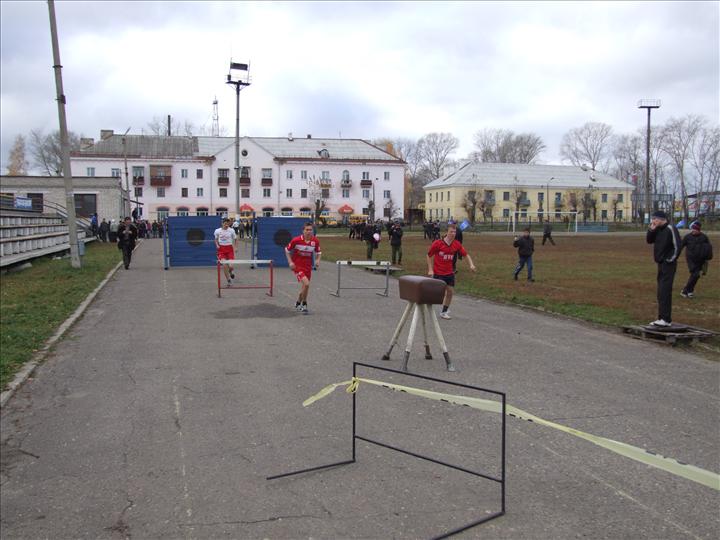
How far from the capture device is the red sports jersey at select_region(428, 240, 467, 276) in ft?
36.3

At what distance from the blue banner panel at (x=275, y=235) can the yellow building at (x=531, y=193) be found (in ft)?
233

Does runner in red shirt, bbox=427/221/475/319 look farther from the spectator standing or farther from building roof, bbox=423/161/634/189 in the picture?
building roof, bbox=423/161/634/189

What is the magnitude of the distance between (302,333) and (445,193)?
9007 centimetres

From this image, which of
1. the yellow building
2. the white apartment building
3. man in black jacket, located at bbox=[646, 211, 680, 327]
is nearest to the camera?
man in black jacket, located at bbox=[646, 211, 680, 327]

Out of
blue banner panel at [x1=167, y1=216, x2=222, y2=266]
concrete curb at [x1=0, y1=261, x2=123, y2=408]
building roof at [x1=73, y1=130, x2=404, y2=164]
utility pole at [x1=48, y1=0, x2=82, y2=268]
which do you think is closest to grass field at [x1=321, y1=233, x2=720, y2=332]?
blue banner panel at [x1=167, y1=216, x2=222, y2=266]

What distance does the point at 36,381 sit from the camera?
7055 mm

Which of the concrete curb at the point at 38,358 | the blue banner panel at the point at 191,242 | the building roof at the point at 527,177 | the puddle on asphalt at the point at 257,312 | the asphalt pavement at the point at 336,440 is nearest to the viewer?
the asphalt pavement at the point at 336,440

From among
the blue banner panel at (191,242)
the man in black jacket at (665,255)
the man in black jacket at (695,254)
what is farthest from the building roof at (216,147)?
the man in black jacket at (665,255)

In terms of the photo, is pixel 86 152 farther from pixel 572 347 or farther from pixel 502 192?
pixel 572 347

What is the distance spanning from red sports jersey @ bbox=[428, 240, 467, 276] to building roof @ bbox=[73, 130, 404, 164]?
260 ft

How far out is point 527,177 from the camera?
322 ft

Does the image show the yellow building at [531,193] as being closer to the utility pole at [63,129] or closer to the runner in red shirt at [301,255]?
the utility pole at [63,129]

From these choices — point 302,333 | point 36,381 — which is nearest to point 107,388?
point 36,381

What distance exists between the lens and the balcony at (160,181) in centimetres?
8462
